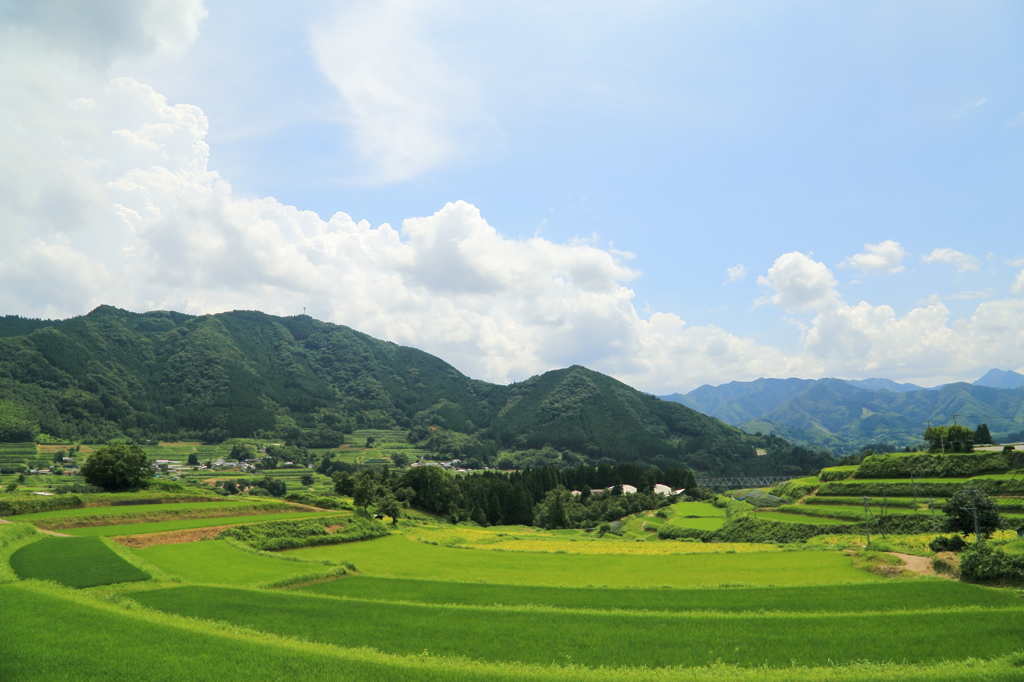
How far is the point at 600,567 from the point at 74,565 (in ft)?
95.6

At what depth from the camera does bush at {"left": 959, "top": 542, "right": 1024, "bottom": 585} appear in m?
23.0

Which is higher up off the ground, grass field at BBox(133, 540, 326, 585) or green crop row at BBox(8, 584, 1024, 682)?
green crop row at BBox(8, 584, 1024, 682)

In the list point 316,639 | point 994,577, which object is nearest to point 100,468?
point 316,639

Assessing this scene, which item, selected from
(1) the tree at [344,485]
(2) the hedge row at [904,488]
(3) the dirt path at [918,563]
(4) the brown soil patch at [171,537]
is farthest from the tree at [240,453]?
(3) the dirt path at [918,563]

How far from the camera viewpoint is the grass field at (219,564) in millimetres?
28125

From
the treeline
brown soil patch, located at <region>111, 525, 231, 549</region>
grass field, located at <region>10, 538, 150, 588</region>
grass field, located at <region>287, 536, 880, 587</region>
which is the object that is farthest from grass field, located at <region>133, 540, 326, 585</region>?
the treeline

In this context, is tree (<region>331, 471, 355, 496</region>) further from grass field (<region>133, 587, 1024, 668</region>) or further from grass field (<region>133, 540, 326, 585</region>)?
grass field (<region>133, 587, 1024, 668</region>)

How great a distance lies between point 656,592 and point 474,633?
1014 centimetres

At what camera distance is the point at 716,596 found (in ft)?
76.5

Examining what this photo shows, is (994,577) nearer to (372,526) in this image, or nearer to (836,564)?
(836,564)

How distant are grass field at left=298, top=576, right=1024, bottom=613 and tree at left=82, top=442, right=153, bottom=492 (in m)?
46.5

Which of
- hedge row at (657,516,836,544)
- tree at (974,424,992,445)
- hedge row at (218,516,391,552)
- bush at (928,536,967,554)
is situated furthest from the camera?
tree at (974,424,992,445)

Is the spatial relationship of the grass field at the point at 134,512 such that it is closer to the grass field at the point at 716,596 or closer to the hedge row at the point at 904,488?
the grass field at the point at 716,596

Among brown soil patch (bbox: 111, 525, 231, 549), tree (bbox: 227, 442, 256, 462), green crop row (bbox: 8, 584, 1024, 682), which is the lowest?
tree (bbox: 227, 442, 256, 462)
